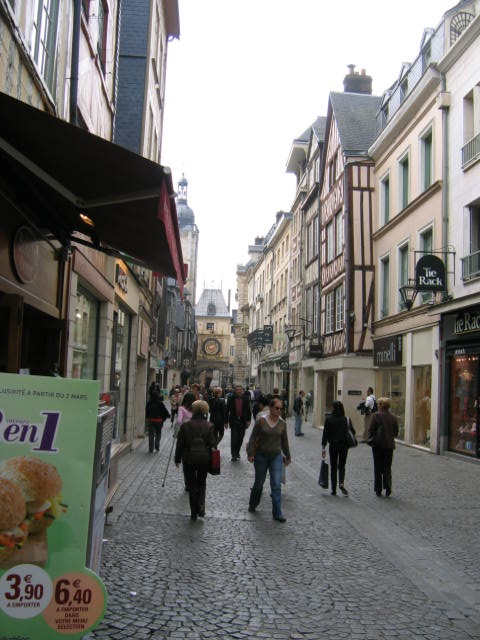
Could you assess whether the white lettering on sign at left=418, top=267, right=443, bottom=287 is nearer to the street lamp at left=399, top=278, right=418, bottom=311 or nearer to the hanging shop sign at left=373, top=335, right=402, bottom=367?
the street lamp at left=399, top=278, right=418, bottom=311

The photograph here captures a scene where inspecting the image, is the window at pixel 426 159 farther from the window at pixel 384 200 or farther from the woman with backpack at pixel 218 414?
the woman with backpack at pixel 218 414

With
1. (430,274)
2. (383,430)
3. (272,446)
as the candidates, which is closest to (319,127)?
(430,274)

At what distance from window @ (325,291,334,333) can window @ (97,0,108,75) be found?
17556 millimetres

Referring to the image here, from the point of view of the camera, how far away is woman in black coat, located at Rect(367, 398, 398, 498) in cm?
1021

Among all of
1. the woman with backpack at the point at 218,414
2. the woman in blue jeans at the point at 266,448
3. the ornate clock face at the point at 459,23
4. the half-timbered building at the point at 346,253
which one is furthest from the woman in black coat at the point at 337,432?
the half-timbered building at the point at 346,253

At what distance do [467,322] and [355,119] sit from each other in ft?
49.3

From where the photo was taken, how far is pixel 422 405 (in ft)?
62.4

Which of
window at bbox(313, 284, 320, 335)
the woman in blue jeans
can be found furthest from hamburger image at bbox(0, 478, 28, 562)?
window at bbox(313, 284, 320, 335)

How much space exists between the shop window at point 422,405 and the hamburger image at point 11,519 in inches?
648

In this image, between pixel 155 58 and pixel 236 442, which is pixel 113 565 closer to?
pixel 236 442

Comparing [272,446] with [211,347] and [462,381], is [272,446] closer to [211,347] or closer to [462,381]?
[462,381]

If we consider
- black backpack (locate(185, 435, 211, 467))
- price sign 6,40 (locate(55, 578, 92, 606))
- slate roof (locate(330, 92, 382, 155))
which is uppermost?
slate roof (locate(330, 92, 382, 155))

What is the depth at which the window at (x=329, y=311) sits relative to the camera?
27.8 metres

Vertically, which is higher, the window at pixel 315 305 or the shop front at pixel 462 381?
the window at pixel 315 305
